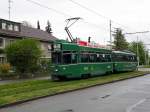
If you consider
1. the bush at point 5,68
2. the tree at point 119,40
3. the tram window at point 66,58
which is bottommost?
the bush at point 5,68

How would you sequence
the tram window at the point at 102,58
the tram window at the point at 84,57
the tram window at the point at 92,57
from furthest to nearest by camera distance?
the tram window at the point at 102,58 → the tram window at the point at 92,57 → the tram window at the point at 84,57

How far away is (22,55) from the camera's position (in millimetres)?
38312

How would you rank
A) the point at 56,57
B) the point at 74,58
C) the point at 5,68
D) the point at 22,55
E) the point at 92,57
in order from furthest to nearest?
the point at 22,55, the point at 5,68, the point at 92,57, the point at 74,58, the point at 56,57

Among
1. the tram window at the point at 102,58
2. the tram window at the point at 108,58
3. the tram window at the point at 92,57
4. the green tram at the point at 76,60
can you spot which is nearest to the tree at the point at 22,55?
the tram window at the point at 108,58

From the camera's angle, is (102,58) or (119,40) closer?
(102,58)

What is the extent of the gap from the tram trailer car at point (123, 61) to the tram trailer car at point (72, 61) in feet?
25.7

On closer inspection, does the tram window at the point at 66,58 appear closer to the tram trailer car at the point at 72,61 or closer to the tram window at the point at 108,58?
the tram trailer car at the point at 72,61

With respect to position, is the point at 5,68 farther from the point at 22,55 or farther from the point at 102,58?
the point at 102,58

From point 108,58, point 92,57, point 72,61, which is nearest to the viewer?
point 72,61

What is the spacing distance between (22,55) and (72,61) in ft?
40.2

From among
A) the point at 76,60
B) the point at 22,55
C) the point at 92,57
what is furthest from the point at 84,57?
the point at 22,55

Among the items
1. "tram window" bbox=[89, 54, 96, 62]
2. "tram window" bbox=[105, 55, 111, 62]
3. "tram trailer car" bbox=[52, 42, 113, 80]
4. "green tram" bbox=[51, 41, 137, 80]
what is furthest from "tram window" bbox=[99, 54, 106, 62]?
"tram window" bbox=[89, 54, 96, 62]

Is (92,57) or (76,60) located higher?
(92,57)

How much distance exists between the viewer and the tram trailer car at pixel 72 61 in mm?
26781
